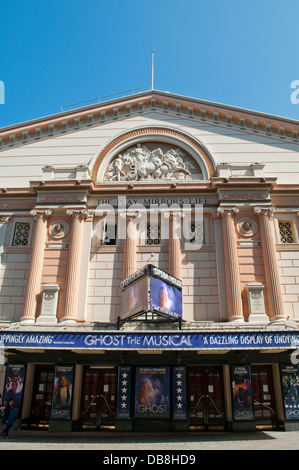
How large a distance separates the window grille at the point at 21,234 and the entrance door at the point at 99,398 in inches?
327

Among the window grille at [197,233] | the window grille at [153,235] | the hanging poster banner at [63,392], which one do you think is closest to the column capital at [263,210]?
the window grille at [197,233]

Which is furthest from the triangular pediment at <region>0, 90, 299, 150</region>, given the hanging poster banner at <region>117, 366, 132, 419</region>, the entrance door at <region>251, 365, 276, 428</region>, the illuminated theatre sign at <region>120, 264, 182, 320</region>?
the hanging poster banner at <region>117, 366, 132, 419</region>

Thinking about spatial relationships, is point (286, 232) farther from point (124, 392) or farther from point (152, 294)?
point (124, 392)

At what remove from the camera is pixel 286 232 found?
68.1 ft

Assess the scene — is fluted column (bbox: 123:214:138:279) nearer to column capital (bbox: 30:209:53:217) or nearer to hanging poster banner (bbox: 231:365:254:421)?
column capital (bbox: 30:209:53:217)

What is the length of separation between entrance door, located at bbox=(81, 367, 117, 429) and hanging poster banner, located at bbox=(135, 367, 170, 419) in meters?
1.45

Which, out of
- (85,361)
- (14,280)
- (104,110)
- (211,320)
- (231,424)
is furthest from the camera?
(104,110)

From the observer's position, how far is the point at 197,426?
16406mm

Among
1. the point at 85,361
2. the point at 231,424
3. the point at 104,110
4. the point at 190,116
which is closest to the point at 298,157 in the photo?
the point at 190,116

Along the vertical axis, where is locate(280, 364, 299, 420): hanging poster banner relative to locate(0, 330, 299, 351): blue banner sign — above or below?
below

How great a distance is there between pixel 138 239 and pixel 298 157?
11.1 meters

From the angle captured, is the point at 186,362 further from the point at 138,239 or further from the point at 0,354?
the point at 0,354

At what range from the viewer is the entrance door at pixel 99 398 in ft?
54.8

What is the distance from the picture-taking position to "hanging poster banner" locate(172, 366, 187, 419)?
16000mm
